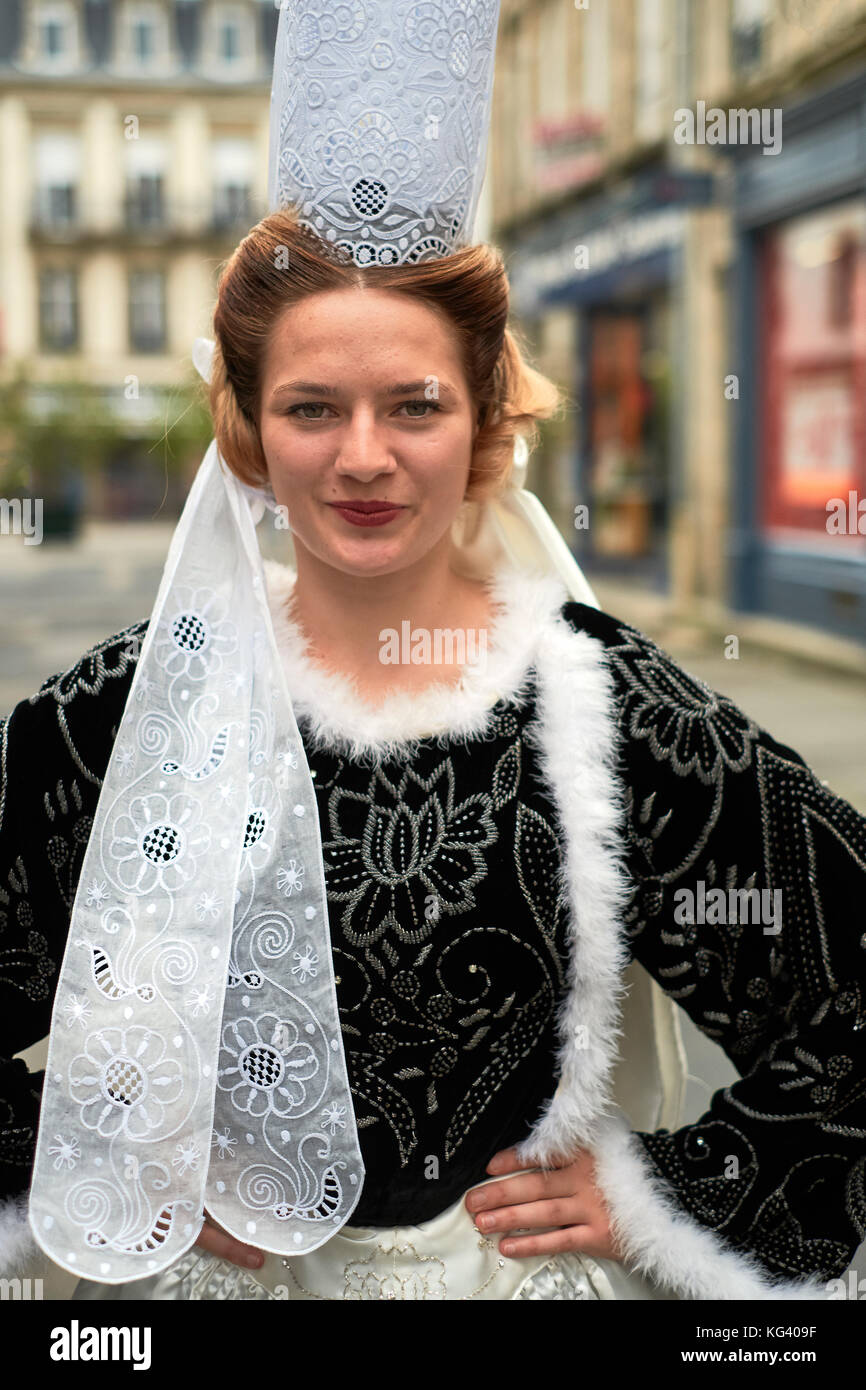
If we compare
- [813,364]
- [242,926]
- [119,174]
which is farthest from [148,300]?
[242,926]

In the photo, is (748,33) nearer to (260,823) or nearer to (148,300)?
(260,823)

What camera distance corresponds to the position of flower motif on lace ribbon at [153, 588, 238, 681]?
1570 mm

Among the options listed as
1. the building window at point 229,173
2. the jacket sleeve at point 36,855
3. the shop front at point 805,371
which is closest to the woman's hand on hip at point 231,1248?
the jacket sleeve at point 36,855

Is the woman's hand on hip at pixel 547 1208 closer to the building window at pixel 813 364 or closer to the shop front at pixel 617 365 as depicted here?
the building window at pixel 813 364

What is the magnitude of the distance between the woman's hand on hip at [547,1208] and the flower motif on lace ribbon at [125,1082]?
36 centimetres

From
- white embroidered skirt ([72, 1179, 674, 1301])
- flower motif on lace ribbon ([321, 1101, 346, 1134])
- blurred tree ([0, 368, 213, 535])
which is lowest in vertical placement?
white embroidered skirt ([72, 1179, 674, 1301])

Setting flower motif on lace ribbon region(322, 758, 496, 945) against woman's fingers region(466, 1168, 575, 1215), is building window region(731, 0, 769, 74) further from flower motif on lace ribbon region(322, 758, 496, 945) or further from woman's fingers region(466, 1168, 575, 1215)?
woman's fingers region(466, 1168, 575, 1215)

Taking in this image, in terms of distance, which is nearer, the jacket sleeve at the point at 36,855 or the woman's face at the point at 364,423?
the woman's face at the point at 364,423

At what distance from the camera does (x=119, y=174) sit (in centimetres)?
3634

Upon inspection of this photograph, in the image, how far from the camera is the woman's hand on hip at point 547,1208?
1.55m

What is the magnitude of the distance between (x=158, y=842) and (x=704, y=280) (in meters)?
12.1

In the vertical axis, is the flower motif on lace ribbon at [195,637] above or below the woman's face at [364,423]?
below

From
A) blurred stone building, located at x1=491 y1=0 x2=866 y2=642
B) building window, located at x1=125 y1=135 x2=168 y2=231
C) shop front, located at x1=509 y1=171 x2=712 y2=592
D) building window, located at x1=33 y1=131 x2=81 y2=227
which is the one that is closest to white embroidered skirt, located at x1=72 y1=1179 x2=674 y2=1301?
blurred stone building, located at x1=491 y1=0 x2=866 y2=642
